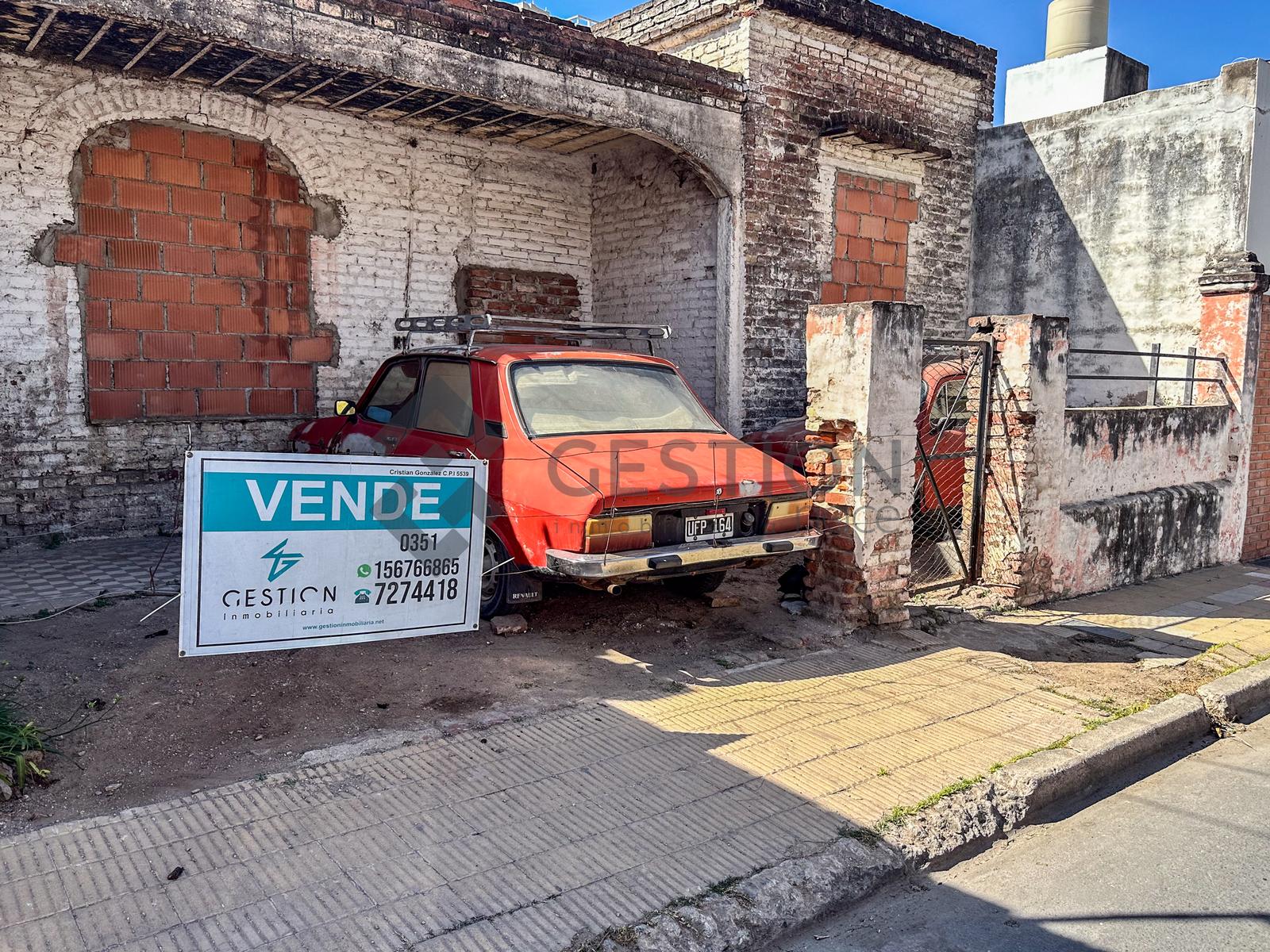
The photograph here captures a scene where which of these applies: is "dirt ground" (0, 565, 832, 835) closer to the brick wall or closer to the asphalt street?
the asphalt street

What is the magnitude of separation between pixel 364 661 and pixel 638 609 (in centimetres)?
189

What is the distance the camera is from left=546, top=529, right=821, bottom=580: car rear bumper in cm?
505

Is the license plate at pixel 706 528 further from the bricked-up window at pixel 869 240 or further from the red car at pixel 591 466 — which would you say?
the bricked-up window at pixel 869 240

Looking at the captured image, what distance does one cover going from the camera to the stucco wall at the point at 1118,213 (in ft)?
34.0

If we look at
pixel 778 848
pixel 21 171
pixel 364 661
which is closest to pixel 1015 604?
pixel 778 848

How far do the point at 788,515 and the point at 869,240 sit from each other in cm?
622

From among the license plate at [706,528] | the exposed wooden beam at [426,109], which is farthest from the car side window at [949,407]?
the exposed wooden beam at [426,109]

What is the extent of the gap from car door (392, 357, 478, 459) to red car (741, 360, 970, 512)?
2.90 m

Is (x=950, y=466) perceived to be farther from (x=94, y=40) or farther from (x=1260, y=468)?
(x=94, y=40)

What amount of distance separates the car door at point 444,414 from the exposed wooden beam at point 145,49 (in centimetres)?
288

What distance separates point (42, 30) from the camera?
6664 mm

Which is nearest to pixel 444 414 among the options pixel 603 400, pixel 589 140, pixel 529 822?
pixel 603 400

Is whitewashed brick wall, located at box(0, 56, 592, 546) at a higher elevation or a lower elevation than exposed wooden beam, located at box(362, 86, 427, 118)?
lower

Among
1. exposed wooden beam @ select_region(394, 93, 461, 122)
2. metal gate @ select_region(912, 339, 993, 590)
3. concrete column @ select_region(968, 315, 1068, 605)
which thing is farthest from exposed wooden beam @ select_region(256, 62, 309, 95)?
concrete column @ select_region(968, 315, 1068, 605)
